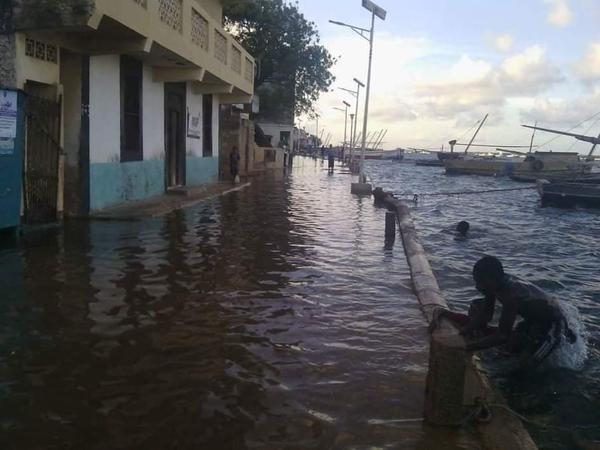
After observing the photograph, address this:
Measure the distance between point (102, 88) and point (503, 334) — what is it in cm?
989

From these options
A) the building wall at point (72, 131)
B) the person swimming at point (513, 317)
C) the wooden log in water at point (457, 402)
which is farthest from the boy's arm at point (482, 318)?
the building wall at point (72, 131)

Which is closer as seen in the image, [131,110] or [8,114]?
[8,114]

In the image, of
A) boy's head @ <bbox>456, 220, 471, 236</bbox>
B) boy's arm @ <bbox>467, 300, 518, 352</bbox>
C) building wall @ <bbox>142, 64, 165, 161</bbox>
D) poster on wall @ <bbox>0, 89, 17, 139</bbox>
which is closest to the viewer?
boy's arm @ <bbox>467, 300, 518, 352</bbox>

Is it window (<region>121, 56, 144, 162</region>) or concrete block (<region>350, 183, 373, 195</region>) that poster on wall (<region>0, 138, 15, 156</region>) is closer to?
window (<region>121, 56, 144, 162</region>)

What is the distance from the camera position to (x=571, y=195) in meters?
25.3

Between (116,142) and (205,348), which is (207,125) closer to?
(116,142)

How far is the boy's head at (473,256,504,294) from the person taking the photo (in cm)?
474

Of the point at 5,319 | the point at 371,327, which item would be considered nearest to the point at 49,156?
the point at 5,319

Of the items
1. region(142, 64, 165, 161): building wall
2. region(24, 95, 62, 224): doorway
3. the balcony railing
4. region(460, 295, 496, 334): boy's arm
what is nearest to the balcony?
the balcony railing

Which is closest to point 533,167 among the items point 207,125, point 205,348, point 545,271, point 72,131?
point 207,125

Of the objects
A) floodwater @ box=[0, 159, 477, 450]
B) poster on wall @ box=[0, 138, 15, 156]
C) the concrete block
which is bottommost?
floodwater @ box=[0, 159, 477, 450]

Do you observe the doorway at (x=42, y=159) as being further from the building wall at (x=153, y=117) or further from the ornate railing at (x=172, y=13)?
the building wall at (x=153, y=117)

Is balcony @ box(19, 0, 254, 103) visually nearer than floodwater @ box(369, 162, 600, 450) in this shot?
No

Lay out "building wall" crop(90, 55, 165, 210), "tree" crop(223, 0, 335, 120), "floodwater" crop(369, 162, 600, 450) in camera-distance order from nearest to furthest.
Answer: "floodwater" crop(369, 162, 600, 450) → "building wall" crop(90, 55, 165, 210) → "tree" crop(223, 0, 335, 120)
